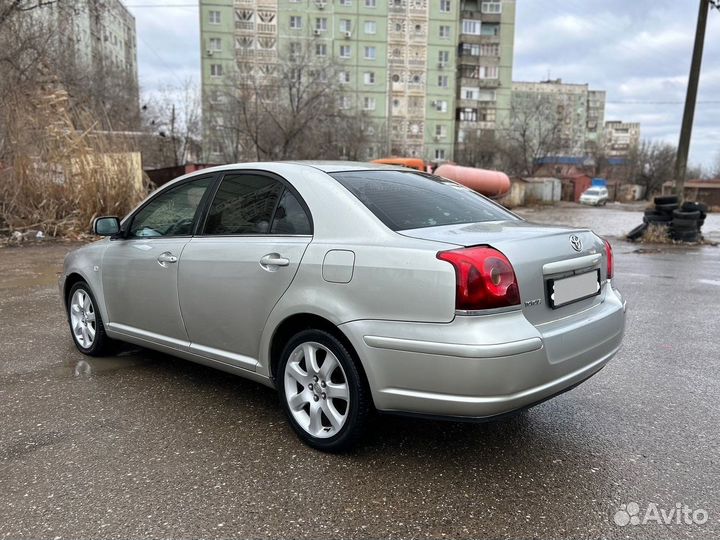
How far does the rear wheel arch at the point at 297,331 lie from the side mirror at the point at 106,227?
192 centimetres

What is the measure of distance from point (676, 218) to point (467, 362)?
14095mm

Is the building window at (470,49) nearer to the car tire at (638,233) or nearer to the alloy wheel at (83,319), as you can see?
the car tire at (638,233)

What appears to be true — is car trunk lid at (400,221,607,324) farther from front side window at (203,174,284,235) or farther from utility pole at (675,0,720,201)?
utility pole at (675,0,720,201)

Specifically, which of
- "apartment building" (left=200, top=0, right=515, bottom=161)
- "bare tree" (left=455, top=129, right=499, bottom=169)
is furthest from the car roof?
"bare tree" (left=455, top=129, right=499, bottom=169)

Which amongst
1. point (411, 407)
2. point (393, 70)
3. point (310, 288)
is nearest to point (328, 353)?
point (310, 288)

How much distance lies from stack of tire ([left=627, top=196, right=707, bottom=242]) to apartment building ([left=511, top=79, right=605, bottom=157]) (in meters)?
46.6

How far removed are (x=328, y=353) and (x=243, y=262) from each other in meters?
0.80

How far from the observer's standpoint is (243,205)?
3529mm

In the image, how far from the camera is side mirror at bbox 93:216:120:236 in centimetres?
426

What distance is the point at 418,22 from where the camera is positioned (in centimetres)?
5975

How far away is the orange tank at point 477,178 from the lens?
83.1 ft

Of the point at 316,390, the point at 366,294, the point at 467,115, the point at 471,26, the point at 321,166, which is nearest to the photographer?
the point at 366,294

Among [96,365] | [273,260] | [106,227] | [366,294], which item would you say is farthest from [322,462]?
[106,227]

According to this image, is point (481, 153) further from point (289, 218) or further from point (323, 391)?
point (323, 391)
